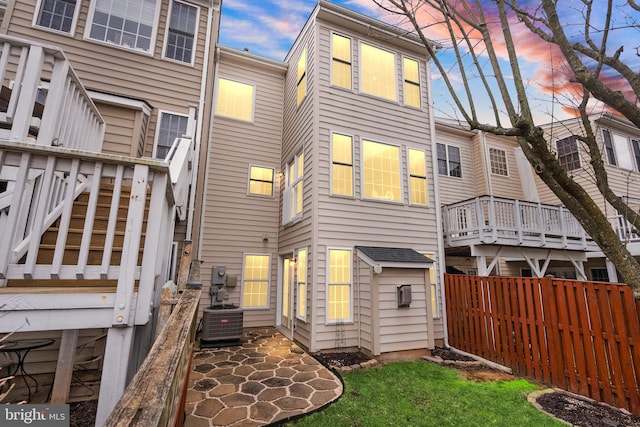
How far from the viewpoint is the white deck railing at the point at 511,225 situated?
8.35 metres

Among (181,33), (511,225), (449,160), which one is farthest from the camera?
(449,160)

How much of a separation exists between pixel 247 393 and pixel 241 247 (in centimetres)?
524

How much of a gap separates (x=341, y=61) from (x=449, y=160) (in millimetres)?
7363

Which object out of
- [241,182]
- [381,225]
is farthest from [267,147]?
[381,225]

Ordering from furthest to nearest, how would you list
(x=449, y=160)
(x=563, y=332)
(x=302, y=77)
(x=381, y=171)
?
(x=449, y=160), (x=302, y=77), (x=381, y=171), (x=563, y=332)

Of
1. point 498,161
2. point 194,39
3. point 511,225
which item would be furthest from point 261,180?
point 498,161

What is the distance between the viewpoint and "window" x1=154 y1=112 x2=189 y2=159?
7.36 m

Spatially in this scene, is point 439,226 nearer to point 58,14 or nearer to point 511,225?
point 511,225

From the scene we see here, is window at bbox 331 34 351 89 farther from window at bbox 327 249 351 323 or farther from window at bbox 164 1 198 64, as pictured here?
window at bbox 327 249 351 323

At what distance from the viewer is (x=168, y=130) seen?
24.6 feet

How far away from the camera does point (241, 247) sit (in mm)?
9117

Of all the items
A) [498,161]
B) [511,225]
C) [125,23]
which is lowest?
[511,225]

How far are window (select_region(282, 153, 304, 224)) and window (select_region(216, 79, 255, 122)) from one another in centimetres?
260

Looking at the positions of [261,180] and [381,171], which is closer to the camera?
[381,171]
